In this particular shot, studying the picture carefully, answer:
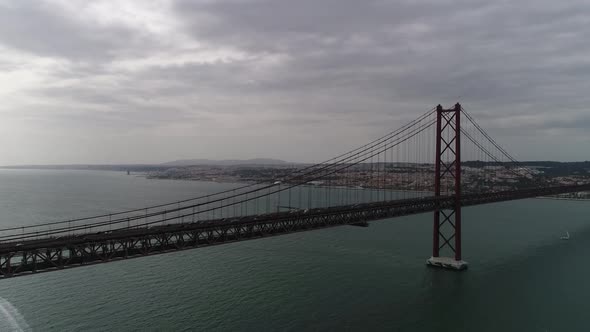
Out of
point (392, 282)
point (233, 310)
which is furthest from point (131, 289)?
point (392, 282)

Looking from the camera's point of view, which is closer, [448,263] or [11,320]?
[11,320]

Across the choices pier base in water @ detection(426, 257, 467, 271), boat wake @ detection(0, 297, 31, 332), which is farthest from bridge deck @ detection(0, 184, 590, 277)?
pier base in water @ detection(426, 257, 467, 271)

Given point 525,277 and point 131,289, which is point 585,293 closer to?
point 525,277

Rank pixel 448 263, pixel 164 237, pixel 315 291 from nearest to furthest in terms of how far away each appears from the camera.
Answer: pixel 164 237 < pixel 315 291 < pixel 448 263

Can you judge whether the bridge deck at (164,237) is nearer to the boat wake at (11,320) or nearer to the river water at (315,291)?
the boat wake at (11,320)

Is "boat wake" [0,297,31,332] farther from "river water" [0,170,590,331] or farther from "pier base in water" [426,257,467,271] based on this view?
"pier base in water" [426,257,467,271]

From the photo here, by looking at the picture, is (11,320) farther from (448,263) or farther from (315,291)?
(448,263)

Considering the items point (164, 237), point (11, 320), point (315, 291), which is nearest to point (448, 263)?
point (315, 291)

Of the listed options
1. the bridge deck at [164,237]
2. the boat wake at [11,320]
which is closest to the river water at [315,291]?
the boat wake at [11,320]
